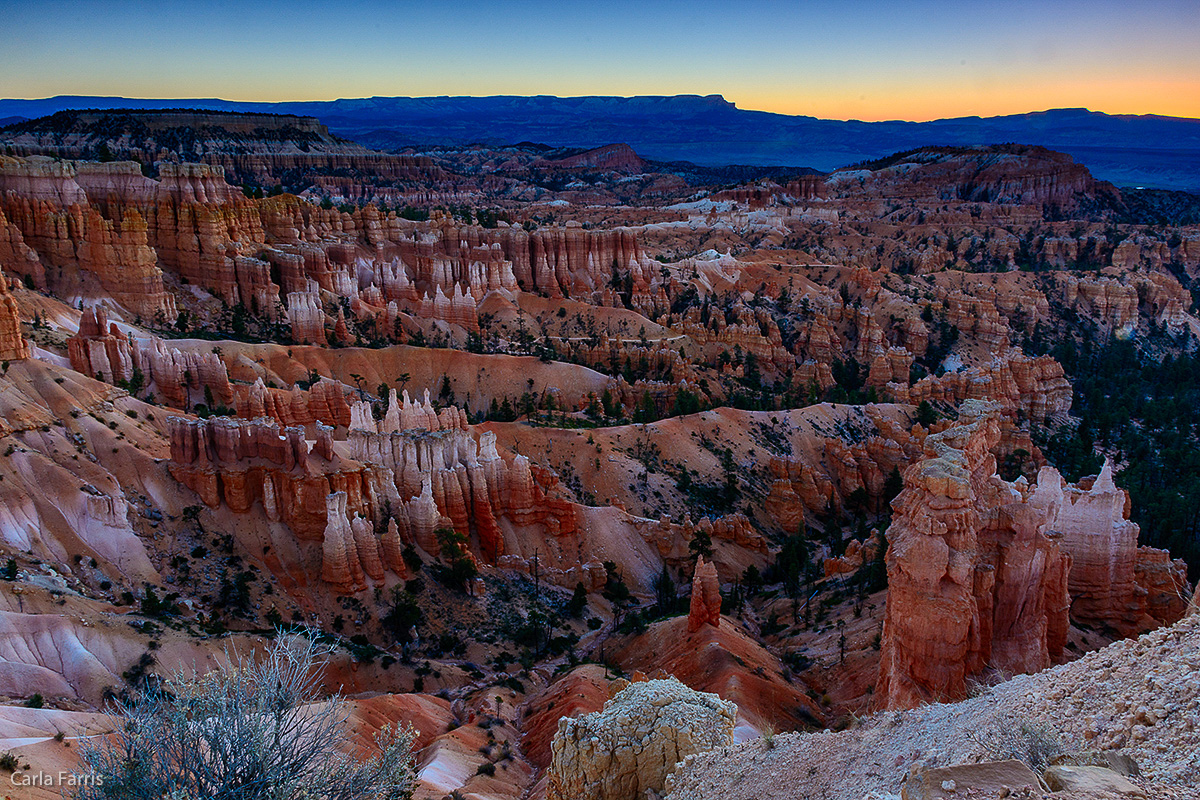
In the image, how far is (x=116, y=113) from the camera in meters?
142

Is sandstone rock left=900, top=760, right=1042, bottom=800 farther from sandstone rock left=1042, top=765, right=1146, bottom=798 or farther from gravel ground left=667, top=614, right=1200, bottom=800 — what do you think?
gravel ground left=667, top=614, right=1200, bottom=800

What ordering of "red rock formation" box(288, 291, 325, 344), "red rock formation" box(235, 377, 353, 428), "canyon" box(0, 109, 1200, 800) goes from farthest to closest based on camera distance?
1. "red rock formation" box(288, 291, 325, 344)
2. "red rock formation" box(235, 377, 353, 428)
3. "canyon" box(0, 109, 1200, 800)

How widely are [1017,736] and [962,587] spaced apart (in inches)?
392

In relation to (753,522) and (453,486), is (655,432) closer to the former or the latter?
(753,522)

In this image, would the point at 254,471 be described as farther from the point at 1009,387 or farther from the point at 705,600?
the point at 1009,387

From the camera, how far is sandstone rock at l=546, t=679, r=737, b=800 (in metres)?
14.1

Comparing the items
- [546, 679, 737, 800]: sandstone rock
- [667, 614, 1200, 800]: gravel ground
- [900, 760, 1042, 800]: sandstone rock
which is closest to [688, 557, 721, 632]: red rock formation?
[546, 679, 737, 800]: sandstone rock

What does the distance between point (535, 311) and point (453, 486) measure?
1652 inches

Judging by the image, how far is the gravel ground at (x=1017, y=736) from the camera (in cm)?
878

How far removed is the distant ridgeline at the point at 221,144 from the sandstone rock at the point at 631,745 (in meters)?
114

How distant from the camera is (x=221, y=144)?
14425cm

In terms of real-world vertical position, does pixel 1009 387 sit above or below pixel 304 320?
below

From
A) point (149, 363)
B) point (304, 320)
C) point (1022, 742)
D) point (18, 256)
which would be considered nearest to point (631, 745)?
point (1022, 742)

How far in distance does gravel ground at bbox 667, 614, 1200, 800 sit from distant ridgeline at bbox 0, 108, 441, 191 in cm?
11745
